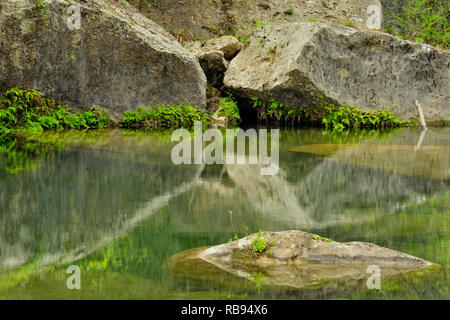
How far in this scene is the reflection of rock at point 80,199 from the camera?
4883 mm

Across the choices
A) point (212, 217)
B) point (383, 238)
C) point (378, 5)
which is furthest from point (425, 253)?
point (378, 5)

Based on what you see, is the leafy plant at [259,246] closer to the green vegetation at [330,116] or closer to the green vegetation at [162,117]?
the green vegetation at [162,117]

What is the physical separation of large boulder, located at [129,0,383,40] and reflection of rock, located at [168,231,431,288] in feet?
51.5

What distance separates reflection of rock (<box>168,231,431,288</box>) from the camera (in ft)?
13.3

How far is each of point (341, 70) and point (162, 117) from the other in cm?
568

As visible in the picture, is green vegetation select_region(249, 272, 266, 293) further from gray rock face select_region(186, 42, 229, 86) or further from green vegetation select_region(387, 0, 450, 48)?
green vegetation select_region(387, 0, 450, 48)

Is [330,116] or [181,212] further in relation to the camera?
[330,116]

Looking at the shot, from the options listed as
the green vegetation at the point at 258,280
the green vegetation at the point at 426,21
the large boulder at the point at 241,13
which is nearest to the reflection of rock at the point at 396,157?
the green vegetation at the point at 258,280

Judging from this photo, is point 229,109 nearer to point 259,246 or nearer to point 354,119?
point 354,119

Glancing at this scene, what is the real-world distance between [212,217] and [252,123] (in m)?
12.0

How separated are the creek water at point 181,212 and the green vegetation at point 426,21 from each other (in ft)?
40.1

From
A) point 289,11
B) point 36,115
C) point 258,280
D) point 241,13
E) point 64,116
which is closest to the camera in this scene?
point 258,280

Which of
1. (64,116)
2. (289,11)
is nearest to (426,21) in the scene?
(289,11)

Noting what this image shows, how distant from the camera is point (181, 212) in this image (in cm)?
608
